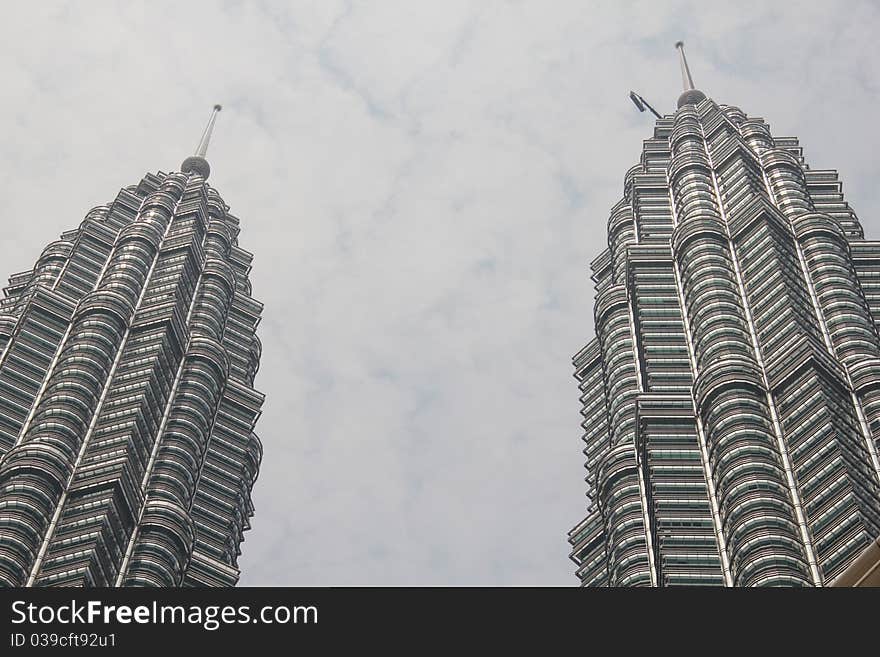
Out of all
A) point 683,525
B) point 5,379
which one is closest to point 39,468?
point 5,379

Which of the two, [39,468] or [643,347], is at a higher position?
[643,347]

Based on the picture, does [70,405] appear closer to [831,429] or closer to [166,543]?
[166,543]

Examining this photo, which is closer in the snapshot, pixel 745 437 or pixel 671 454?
pixel 745 437

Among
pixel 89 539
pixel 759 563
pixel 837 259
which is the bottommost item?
pixel 759 563

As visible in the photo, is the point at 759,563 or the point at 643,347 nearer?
the point at 759,563

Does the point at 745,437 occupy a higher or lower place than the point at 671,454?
lower

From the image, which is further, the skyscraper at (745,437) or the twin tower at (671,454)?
the twin tower at (671,454)

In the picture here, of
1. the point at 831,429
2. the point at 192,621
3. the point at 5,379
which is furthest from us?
the point at 5,379

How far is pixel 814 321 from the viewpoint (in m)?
182

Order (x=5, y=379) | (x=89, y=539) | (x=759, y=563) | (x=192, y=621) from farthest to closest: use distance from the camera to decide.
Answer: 1. (x=5, y=379)
2. (x=89, y=539)
3. (x=759, y=563)
4. (x=192, y=621)

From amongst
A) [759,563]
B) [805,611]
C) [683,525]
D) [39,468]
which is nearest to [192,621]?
[805,611]

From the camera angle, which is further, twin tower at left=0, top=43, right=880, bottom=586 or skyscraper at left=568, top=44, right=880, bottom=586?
twin tower at left=0, top=43, right=880, bottom=586

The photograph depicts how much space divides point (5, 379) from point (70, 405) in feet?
55.3

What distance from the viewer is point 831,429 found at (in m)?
151
